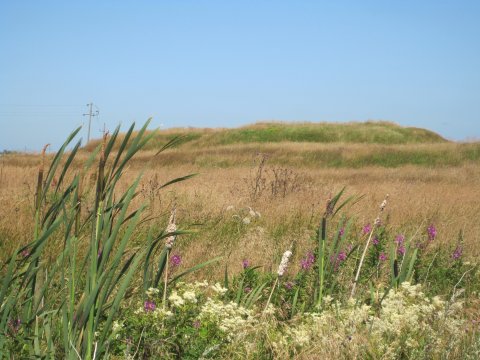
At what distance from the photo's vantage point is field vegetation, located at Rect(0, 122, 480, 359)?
222 cm

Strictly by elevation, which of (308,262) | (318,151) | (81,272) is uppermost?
(318,151)

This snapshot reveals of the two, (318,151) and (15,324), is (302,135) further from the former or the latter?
(15,324)

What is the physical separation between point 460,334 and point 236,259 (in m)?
3.09

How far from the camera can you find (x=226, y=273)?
339cm

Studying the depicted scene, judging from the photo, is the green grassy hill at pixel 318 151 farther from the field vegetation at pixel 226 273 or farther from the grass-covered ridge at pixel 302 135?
the field vegetation at pixel 226 273

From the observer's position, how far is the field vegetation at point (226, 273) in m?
2.22

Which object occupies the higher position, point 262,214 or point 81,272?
point 81,272

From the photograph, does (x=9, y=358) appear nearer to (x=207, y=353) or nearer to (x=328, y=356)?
(x=207, y=353)

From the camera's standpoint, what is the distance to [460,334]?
2799 mm

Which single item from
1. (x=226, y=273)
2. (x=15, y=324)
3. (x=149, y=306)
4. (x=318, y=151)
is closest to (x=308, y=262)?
(x=226, y=273)

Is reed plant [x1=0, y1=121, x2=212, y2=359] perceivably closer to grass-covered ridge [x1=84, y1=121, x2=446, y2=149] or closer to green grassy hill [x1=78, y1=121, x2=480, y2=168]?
green grassy hill [x1=78, y1=121, x2=480, y2=168]

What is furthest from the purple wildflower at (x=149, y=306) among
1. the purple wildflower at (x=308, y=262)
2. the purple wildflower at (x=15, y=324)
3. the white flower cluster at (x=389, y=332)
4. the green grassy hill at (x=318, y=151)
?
the green grassy hill at (x=318, y=151)

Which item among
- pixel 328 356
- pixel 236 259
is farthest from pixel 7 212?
pixel 328 356

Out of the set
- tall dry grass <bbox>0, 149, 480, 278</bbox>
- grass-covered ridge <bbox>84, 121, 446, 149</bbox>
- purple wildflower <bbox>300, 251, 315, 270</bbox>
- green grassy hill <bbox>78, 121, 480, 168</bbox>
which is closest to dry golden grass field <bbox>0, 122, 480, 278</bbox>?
tall dry grass <bbox>0, 149, 480, 278</bbox>
